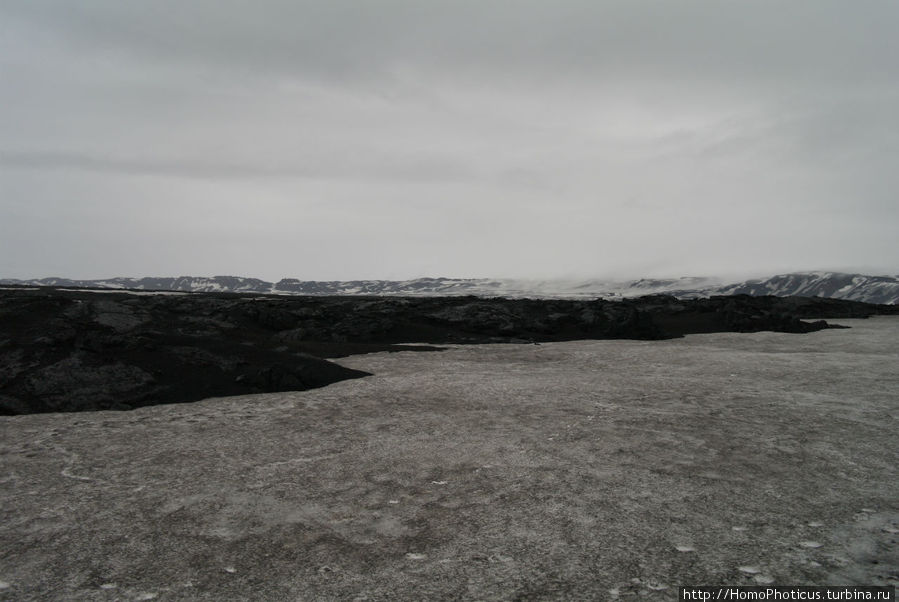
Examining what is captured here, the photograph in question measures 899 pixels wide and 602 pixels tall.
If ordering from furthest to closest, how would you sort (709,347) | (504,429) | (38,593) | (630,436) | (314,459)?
(709,347) < (504,429) < (630,436) < (314,459) < (38,593)

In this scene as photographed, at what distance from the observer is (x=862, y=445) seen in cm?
856

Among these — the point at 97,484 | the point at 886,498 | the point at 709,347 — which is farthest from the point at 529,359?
the point at 97,484

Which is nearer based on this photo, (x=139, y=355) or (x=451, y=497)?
(x=451, y=497)

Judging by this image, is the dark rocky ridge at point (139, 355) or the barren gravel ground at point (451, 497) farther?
the dark rocky ridge at point (139, 355)

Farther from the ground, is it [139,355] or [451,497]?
[139,355]

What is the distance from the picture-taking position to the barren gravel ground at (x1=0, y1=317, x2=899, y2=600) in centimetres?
464

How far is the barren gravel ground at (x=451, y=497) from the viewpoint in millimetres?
4645

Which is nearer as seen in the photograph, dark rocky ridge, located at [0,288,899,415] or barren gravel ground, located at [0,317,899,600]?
barren gravel ground, located at [0,317,899,600]

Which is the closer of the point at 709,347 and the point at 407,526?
the point at 407,526

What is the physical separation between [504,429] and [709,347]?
1841 centimetres

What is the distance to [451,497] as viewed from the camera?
6492mm

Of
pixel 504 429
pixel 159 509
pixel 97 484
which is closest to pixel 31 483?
pixel 97 484

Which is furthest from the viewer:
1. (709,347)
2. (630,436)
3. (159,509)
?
(709,347)

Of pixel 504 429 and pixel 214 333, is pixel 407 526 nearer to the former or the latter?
pixel 504 429
